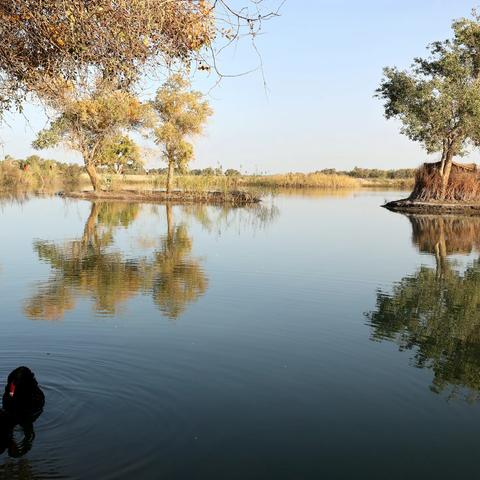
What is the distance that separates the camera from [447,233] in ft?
94.7

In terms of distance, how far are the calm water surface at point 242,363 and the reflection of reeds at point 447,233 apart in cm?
442

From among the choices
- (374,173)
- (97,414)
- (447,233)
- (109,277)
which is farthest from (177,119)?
(374,173)

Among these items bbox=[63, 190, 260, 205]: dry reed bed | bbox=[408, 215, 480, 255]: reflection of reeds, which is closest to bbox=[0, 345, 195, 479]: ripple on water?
bbox=[408, 215, 480, 255]: reflection of reeds

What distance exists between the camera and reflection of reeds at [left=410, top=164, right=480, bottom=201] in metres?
45.2

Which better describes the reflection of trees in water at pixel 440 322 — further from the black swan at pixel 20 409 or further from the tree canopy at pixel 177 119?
the tree canopy at pixel 177 119

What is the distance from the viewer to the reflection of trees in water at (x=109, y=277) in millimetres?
11664

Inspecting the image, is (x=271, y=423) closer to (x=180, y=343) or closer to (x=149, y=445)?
(x=149, y=445)

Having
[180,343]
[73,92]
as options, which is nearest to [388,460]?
[180,343]

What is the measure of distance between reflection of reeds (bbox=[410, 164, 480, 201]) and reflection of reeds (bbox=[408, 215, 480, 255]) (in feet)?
18.0

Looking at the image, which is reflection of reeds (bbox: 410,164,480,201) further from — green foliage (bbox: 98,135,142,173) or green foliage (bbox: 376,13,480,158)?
green foliage (bbox: 98,135,142,173)

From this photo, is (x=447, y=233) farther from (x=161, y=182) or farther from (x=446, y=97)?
(x=161, y=182)

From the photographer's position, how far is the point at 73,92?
8.24 meters

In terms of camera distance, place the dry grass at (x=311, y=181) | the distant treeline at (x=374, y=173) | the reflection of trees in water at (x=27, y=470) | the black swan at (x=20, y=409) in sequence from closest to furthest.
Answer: the reflection of trees in water at (x=27, y=470)
the black swan at (x=20, y=409)
the dry grass at (x=311, y=181)
the distant treeline at (x=374, y=173)

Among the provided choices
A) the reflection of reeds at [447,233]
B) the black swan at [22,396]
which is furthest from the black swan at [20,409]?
the reflection of reeds at [447,233]
